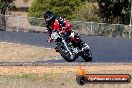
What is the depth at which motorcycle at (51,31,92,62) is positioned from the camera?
21438mm

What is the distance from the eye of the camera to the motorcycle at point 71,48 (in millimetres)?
21438

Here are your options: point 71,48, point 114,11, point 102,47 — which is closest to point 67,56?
point 71,48

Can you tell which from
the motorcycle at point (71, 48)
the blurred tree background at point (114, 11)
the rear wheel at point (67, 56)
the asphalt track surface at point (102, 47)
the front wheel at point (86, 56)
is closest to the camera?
the motorcycle at point (71, 48)

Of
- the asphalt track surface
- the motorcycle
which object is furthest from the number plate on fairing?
the asphalt track surface

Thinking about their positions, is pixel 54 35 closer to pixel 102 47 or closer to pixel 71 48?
pixel 71 48

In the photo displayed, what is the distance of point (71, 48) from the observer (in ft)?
71.5

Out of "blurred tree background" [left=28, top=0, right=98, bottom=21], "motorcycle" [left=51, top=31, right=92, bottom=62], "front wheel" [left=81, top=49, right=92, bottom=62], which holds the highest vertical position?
"motorcycle" [left=51, top=31, right=92, bottom=62]

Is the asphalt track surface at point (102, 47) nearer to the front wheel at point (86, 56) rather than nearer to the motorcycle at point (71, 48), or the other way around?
the front wheel at point (86, 56)

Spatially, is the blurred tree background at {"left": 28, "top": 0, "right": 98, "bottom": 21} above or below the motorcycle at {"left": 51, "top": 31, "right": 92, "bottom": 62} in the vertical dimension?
below

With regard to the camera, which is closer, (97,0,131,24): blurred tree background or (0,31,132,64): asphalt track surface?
(0,31,132,64): asphalt track surface

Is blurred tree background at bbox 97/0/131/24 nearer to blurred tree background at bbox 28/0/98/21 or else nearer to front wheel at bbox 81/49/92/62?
blurred tree background at bbox 28/0/98/21

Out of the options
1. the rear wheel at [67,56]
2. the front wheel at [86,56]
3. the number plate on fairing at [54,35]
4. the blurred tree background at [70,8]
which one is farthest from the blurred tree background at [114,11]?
the number plate on fairing at [54,35]

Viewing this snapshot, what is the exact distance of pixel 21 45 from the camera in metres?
33.1

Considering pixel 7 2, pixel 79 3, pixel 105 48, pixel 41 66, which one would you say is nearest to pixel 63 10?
pixel 79 3
